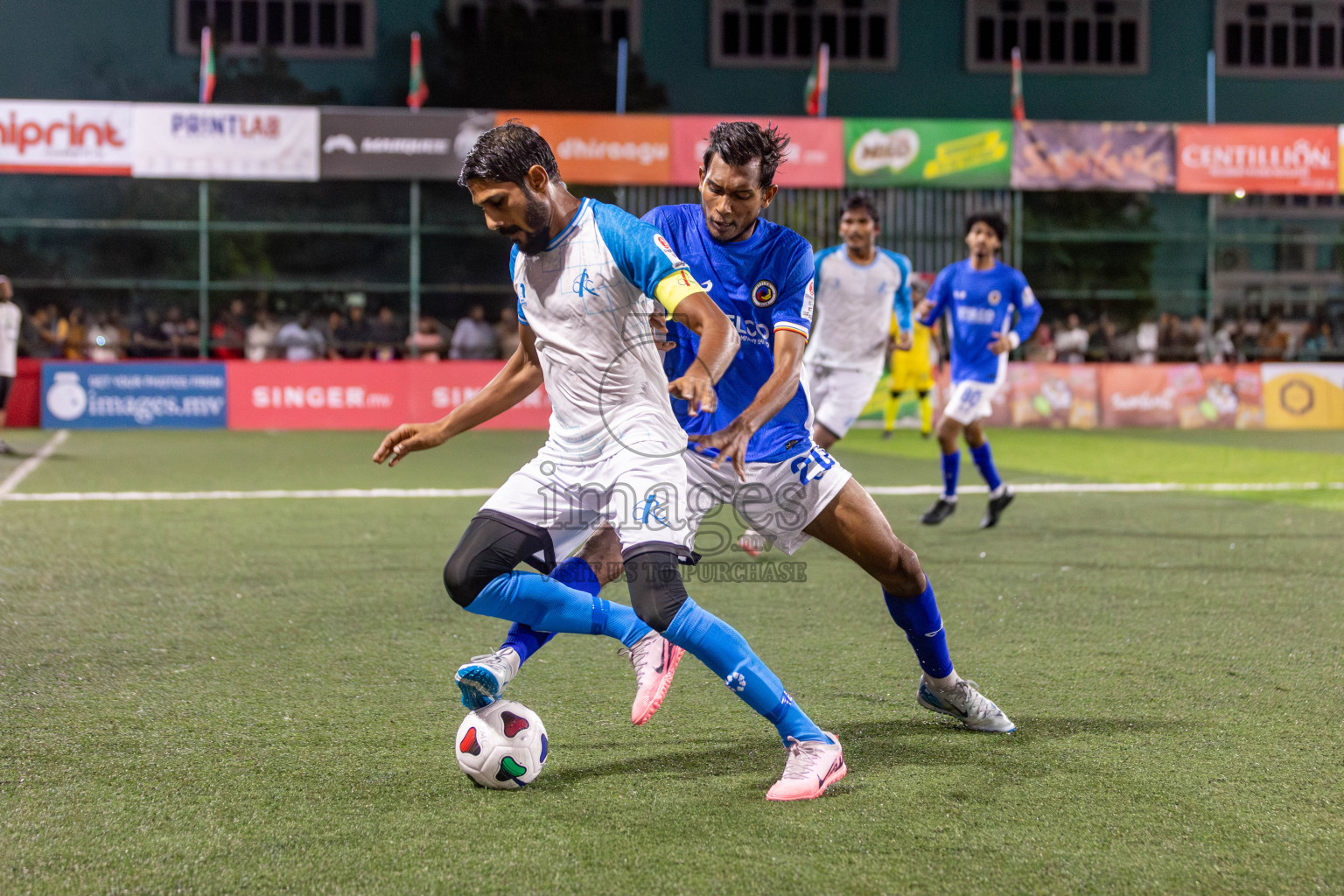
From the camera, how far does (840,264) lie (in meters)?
9.91

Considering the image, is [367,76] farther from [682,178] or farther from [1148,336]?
[1148,336]

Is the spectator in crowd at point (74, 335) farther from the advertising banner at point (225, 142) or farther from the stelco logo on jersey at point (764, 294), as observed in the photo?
the stelco logo on jersey at point (764, 294)

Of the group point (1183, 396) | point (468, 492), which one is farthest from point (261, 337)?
point (1183, 396)

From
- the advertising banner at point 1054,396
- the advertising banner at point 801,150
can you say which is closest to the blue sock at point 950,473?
the advertising banner at point 801,150

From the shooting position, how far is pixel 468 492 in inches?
432

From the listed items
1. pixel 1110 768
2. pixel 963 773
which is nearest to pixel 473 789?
pixel 963 773

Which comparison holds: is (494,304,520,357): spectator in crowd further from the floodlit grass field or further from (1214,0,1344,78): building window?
(1214,0,1344,78): building window

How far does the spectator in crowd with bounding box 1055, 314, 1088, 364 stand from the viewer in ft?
68.9

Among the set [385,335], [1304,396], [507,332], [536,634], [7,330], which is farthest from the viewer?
[507,332]

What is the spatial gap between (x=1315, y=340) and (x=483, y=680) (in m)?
21.6

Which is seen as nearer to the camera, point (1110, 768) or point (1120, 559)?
point (1110, 768)

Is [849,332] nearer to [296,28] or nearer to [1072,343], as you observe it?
[1072,343]

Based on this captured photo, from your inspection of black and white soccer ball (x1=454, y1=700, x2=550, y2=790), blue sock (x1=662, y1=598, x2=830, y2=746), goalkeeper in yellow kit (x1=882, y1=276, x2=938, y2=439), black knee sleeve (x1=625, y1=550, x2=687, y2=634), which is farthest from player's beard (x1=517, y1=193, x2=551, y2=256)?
goalkeeper in yellow kit (x1=882, y1=276, x2=938, y2=439)

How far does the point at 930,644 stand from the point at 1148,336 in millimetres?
19771
